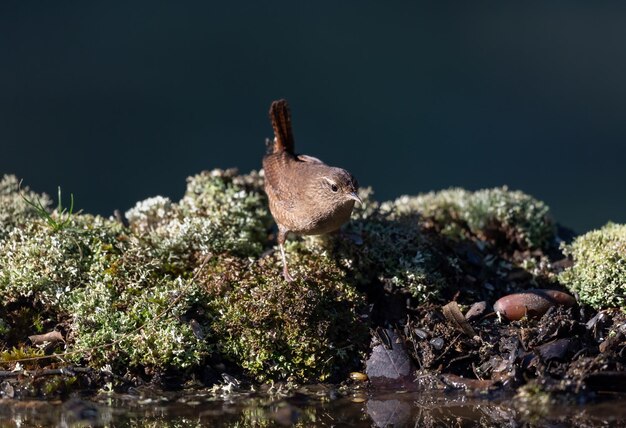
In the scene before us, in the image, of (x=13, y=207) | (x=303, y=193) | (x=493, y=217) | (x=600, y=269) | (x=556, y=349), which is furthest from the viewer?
(x=493, y=217)

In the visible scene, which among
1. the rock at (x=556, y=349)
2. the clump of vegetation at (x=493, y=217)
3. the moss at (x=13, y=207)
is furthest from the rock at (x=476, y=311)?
the moss at (x=13, y=207)

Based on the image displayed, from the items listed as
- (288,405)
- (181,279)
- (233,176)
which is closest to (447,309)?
(288,405)

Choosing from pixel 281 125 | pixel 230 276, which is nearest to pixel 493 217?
pixel 281 125

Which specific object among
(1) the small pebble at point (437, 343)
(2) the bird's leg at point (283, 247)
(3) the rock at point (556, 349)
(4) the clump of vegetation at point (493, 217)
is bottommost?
(3) the rock at point (556, 349)

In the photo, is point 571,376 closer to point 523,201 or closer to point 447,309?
point 447,309

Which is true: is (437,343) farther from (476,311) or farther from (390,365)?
(476,311)

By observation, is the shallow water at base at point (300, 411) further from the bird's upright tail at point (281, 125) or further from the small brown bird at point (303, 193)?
the bird's upright tail at point (281, 125)
